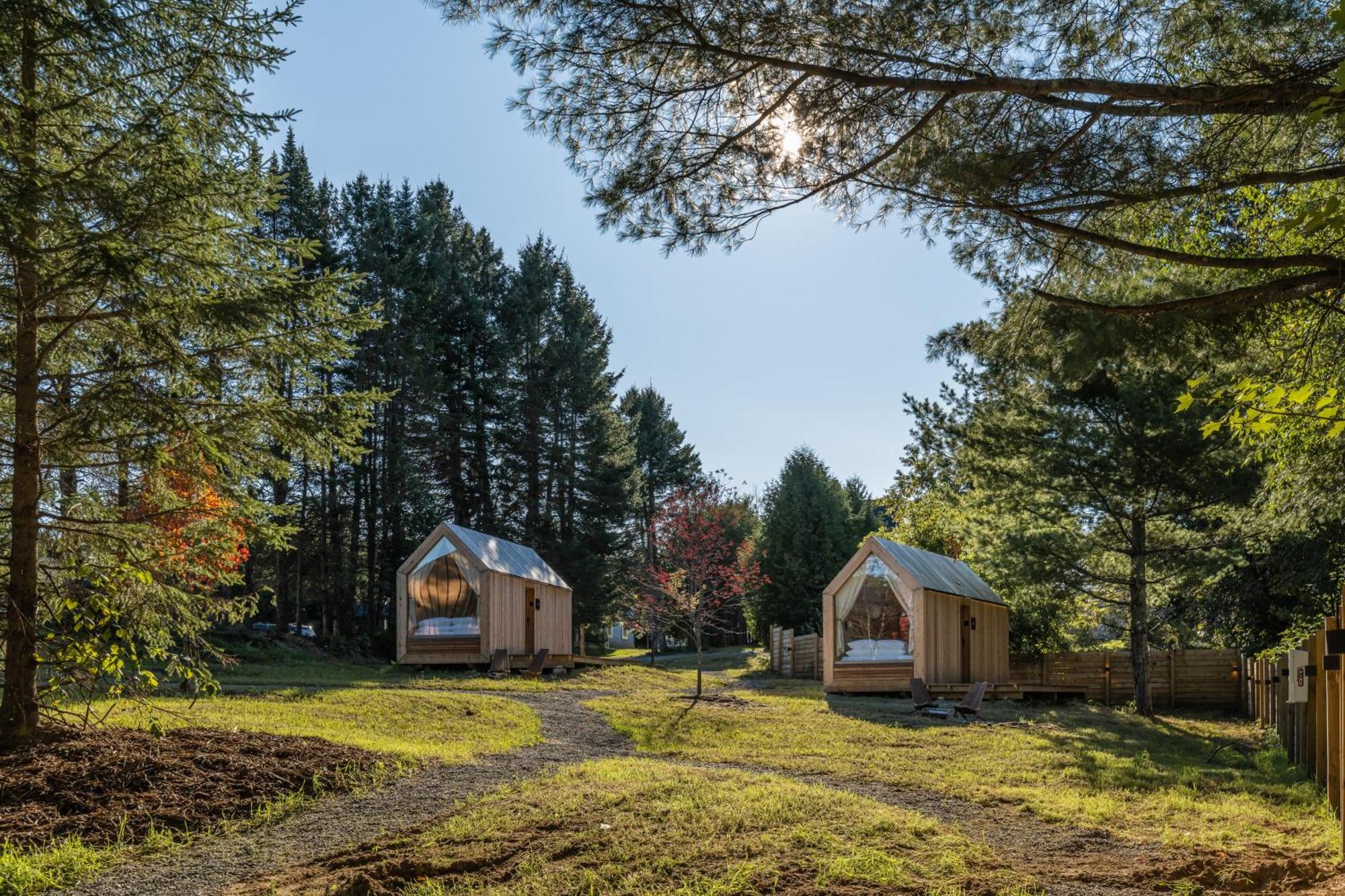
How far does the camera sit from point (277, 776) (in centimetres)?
656

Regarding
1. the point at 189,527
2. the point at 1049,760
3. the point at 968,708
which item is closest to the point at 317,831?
the point at 189,527

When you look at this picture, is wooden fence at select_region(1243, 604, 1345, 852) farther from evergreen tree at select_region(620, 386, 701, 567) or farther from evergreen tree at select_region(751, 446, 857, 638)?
evergreen tree at select_region(620, 386, 701, 567)

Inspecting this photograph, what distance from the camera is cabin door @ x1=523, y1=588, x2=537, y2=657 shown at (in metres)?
22.9

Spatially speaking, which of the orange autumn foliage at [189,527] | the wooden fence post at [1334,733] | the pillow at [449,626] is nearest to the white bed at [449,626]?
the pillow at [449,626]

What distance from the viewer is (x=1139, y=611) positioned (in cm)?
1627

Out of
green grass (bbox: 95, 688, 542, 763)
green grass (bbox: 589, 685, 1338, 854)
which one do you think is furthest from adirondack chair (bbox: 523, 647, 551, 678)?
green grass (bbox: 95, 688, 542, 763)

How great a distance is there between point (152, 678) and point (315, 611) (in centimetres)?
3051

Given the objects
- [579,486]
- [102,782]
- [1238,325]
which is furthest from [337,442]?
[579,486]

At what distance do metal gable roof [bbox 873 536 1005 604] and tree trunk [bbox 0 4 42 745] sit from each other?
14.6m

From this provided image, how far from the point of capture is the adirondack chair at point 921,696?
15.4 m

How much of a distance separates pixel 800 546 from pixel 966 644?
12.8m

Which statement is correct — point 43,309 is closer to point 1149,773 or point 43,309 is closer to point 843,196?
point 843,196

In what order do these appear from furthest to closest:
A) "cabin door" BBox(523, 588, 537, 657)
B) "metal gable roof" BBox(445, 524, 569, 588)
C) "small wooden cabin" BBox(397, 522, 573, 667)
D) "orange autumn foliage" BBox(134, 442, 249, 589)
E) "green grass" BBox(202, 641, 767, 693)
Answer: "cabin door" BBox(523, 588, 537, 657), "metal gable roof" BBox(445, 524, 569, 588), "small wooden cabin" BBox(397, 522, 573, 667), "green grass" BBox(202, 641, 767, 693), "orange autumn foliage" BBox(134, 442, 249, 589)

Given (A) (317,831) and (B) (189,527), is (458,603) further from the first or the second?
(A) (317,831)
